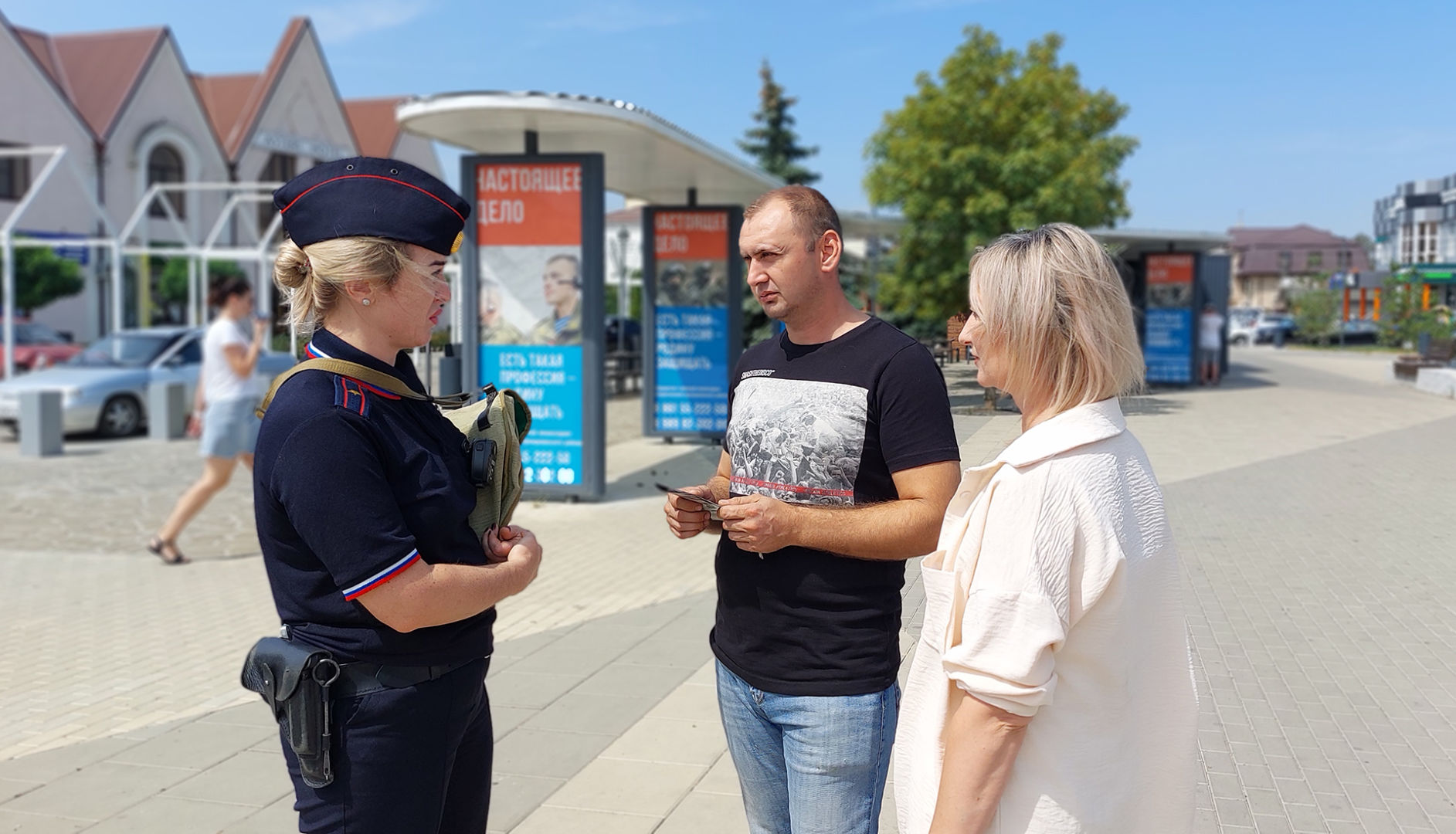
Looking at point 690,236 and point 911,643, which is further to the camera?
point 690,236

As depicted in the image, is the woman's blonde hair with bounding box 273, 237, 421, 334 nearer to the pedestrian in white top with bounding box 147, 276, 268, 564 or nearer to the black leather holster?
the black leather holster

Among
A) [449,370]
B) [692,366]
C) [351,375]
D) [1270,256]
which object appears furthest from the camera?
[1270,256]

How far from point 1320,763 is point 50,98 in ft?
134

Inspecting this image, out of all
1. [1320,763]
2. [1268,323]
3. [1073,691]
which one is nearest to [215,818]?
[1073,691]

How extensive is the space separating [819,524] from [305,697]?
97cm

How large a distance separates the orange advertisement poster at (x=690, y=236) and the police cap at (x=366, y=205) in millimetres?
→ 11550

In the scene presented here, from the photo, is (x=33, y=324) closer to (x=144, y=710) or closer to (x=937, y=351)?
(x=144, y=710)

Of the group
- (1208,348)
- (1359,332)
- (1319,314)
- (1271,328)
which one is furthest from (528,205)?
(1271,328)

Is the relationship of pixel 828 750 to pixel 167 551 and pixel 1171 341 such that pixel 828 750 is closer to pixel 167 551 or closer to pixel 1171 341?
pixel 167 551

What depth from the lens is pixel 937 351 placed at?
253 cm

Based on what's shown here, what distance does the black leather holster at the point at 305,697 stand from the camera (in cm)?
196

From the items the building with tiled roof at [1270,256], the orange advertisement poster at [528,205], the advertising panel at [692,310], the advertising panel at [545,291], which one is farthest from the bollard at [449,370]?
the building with tiled roof at [1270,256]

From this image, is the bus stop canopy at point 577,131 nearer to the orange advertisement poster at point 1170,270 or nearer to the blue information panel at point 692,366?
the blue information panel at point 692,366

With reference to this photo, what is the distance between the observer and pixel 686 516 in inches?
93.4
